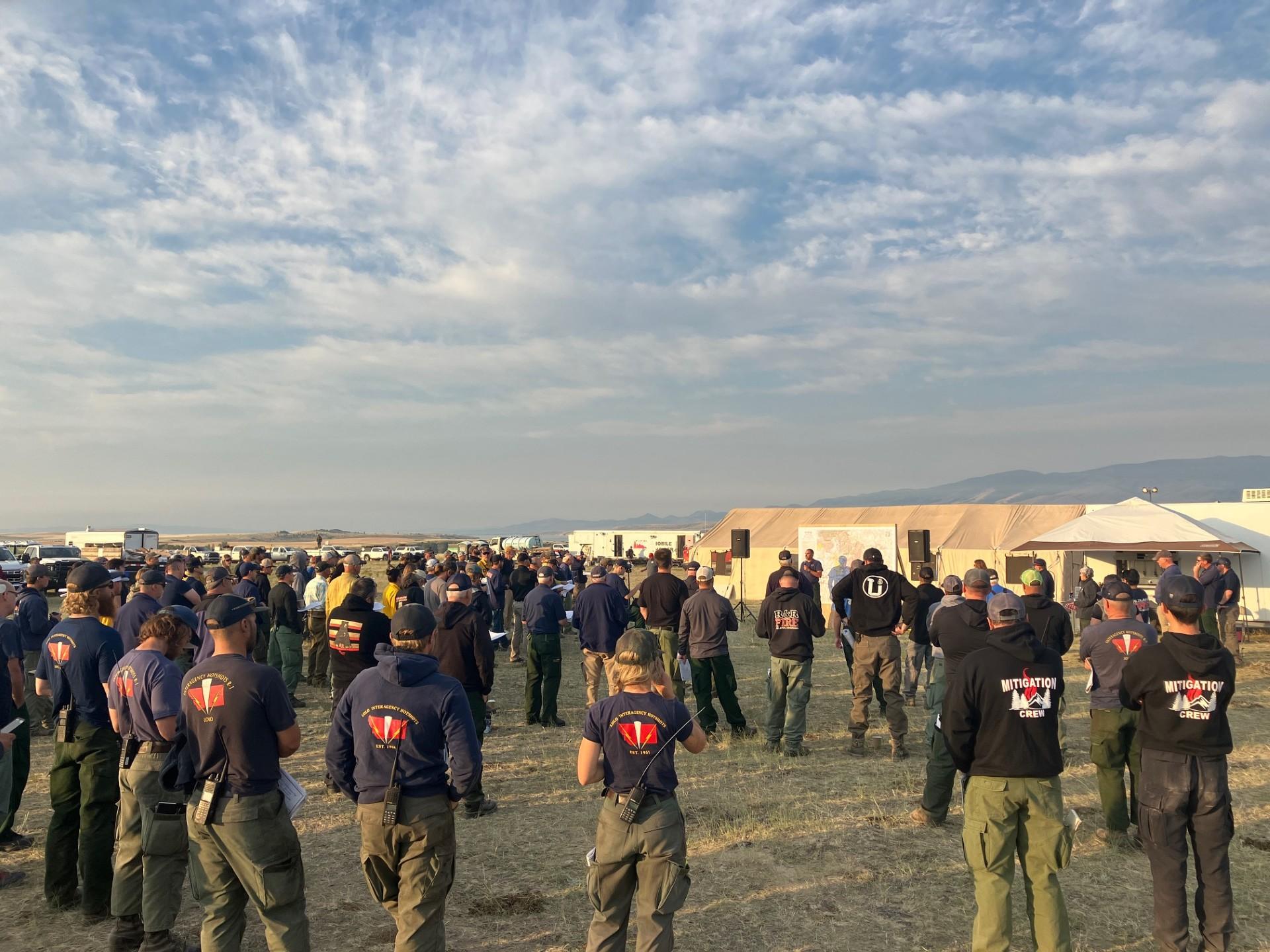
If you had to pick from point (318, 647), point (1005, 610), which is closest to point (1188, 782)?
point (1005, 610)

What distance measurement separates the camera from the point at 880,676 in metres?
9.01

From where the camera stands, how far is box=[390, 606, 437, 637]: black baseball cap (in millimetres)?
4180

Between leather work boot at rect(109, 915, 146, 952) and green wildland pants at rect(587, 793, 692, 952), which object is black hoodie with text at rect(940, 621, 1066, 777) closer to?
green wildland pants at rect(587, 793, 692, 952)

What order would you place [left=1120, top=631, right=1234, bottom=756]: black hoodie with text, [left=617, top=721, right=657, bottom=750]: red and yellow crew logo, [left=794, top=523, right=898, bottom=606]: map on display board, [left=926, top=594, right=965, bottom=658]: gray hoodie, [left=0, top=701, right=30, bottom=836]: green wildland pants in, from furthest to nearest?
[left=794, top=523, right=898, bottom=606]: map on display board < [left=926, top=594, right=965, bottom=658]: gray hoodie < [left=0, top=701, right=30, bottom=836]: green wildland pants < [left=1120, top=631, right=1234, bottom=756]: black hoodie with text < [left=617, top=721, right=657, bottom=750]: red and yellow crew logo

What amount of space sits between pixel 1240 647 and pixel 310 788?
18.2 meters

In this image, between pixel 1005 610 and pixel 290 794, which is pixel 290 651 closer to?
pixel 290 794

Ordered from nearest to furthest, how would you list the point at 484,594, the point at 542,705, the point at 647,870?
1. the point at 647,870
2. the point at 542,705
3. the point at 484,594

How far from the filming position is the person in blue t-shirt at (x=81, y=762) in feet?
16.6

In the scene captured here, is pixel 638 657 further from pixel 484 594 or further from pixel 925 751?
pixel 484 594

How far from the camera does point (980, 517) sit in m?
25.1

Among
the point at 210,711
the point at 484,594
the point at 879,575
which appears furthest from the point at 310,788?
the point at 484,594

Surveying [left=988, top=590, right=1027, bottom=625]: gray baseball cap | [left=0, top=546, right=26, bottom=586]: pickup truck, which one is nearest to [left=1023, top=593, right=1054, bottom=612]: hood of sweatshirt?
[left=988, top=590, right=1027, bottom=625]: gray baseball cap

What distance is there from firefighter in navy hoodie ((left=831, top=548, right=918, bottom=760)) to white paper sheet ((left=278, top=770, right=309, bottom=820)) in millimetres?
6422

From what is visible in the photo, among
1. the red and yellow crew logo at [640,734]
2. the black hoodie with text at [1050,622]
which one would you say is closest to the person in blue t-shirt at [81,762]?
the red and yellow crew logo at [640,734]
